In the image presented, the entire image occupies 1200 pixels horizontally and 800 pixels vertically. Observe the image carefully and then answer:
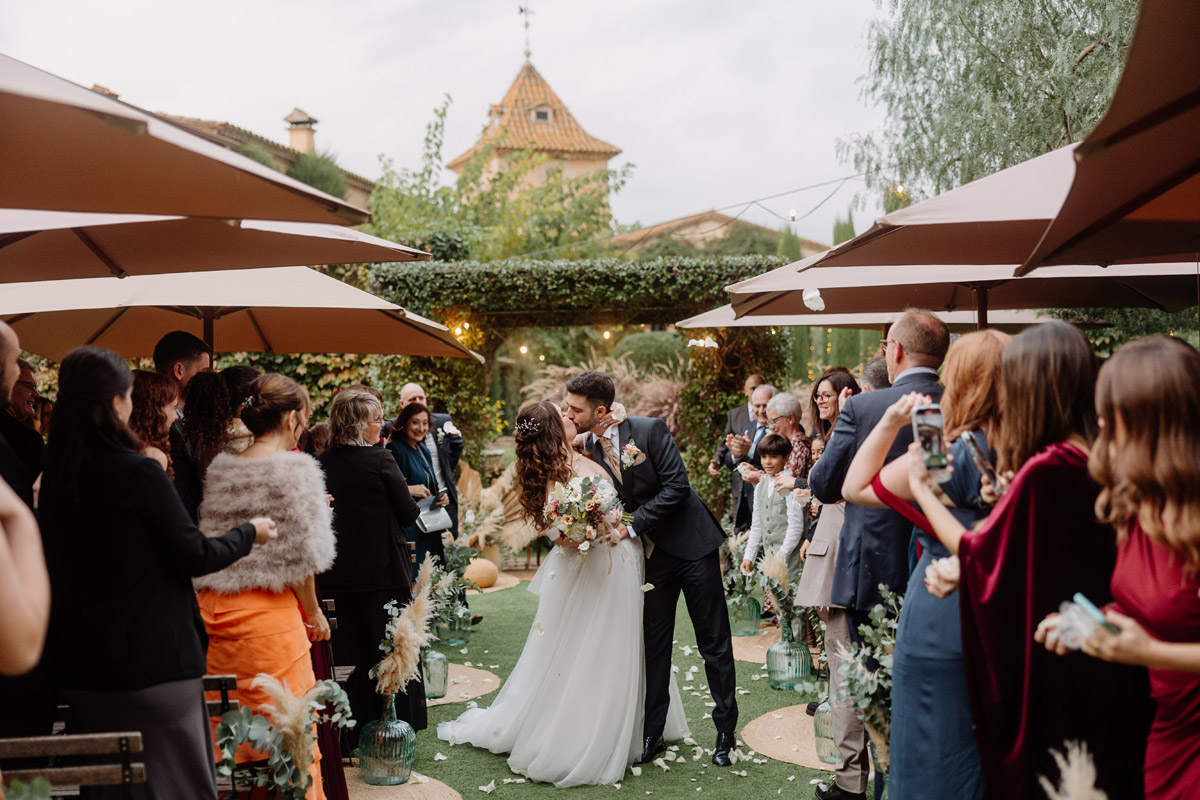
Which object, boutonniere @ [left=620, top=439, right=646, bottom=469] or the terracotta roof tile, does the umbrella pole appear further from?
the terracotta roof tile

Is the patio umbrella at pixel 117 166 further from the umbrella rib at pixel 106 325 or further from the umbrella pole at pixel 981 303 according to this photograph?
the umbrella pole at pixel 981 303

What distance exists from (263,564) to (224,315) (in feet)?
10.6

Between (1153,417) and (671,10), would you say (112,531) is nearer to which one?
(1153,417)

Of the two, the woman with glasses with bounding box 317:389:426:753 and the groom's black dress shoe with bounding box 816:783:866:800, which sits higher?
the woman with glasses with bounding box 317:389:426:753

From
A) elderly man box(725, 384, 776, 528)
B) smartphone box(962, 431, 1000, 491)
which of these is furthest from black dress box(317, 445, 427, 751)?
elderly man box(725, 384, 776, 528)

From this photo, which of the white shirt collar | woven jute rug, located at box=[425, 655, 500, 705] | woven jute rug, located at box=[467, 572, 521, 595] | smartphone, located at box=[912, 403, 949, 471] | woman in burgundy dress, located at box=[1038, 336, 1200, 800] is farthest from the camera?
woven jute rug, located at box=[467, 572, 521, 595]

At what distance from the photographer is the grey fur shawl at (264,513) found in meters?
3.61

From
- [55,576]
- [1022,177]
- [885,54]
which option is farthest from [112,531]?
[885,54]

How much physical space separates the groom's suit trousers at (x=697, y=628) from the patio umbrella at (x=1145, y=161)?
2.52m

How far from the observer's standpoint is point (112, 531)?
8.95ft

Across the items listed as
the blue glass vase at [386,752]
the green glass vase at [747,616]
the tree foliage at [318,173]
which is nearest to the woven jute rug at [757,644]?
the green glass vase at [747,616]

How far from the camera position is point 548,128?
1682 inches

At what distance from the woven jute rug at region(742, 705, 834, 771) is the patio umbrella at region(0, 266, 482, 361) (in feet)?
11.1

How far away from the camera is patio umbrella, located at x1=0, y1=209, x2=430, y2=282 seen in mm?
3937
